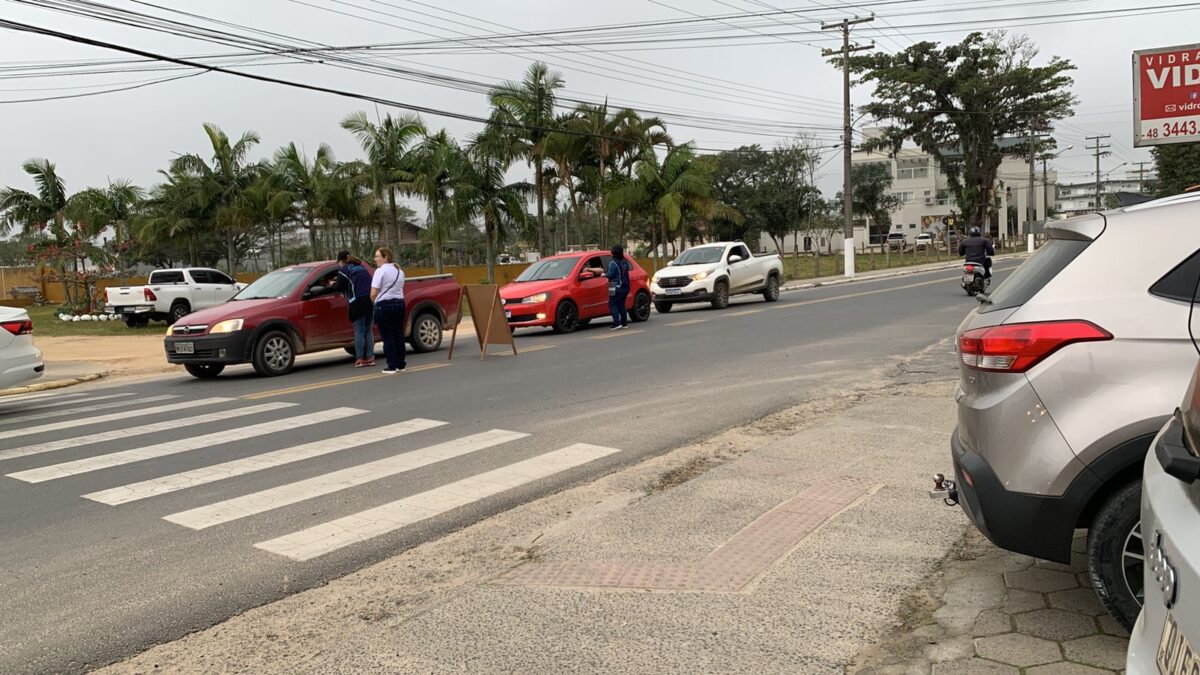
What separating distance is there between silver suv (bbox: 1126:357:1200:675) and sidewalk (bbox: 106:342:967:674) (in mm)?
1476

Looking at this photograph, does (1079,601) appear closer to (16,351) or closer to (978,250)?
(16,351)

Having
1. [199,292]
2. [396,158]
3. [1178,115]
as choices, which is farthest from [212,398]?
[396,158]

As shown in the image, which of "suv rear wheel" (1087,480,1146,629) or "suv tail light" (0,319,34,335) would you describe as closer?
"suv rear wheel" (1087,480,1146,629)

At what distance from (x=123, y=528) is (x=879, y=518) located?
4.58 meters

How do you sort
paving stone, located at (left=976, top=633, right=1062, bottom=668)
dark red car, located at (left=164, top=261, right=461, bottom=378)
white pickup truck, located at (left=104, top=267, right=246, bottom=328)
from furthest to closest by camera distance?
1. white pickup truck, located at (left=104, top=267, right=246, bottom=328)
2. dark red car, located at (left=164, top=261, right=461, bottom=378)
3. paving stone, located at (left=976, top=633, right=1062, bottom=668)

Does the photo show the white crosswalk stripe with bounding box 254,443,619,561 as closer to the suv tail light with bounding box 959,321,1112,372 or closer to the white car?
the suv tail light with bounding box 959,321,1112,372

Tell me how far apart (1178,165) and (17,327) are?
46454 mm

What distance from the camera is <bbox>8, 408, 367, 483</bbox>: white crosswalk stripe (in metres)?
6.92


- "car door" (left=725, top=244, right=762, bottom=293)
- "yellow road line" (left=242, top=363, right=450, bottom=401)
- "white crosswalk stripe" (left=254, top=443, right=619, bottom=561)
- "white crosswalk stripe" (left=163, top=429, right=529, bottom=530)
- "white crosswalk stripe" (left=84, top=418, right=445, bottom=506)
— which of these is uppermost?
"car door" (left=725, top=244, right=762, bottom=293)

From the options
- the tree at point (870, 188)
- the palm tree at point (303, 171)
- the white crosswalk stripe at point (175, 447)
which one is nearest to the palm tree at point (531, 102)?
the palm tree at point (303, 171)

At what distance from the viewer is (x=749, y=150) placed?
71250mm

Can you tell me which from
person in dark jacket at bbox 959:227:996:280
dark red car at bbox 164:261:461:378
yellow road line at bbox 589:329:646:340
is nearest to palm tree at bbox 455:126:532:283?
yellow road line at bbox 589:329:646:340

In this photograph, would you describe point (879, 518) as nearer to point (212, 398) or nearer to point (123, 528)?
point (123, 528)

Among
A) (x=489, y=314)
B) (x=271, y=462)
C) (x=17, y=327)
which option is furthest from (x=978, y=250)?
(x=17, y=327)
